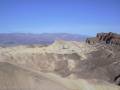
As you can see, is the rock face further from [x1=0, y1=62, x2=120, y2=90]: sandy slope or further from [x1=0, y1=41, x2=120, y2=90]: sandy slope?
[x1=0, y1=62, x2=120, y2=90]: sandy slope

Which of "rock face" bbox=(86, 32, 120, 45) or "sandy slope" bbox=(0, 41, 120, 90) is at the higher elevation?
"rock face" bbox=(86, 32, 120, 45)

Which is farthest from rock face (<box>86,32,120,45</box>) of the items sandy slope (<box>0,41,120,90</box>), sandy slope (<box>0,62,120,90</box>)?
sandy slope (<box>0,62,120,90</box>)

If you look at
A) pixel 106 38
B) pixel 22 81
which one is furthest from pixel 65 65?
pixel 106 38

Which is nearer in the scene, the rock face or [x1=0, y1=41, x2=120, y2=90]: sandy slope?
[x1=0, y1=41, x2=120, y2=90]: sandy slope

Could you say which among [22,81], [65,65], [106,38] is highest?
[106,38]

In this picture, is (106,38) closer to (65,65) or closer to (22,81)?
(65,65)

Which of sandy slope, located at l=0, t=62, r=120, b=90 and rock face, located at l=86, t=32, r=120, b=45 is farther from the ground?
rock face, located at l=86, t=32, r=120, b=45

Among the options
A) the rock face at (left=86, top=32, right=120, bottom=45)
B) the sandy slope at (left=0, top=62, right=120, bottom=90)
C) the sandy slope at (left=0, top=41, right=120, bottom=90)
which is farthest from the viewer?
the rock face at (left=86, top=32, right=120, bottom=45)

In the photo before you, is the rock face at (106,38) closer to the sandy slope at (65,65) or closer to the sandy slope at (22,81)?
the sandy slope at (65,65)

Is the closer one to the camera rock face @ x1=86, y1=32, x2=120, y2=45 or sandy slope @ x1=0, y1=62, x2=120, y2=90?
sandy slope @ x1=0, y1=62, x2=120, y2=90

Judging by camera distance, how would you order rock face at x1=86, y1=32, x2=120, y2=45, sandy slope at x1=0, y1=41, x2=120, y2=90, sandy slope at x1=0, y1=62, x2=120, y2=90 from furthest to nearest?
rock face at x1=86, y1=32, x2=120, y2=45, sandy slope at x1=0, y1=41, x2=120, y2=90, sandy slope at x1=0, y1=62, x2=120, y2=90

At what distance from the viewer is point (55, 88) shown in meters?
25.7

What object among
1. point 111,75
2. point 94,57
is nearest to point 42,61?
point 94,57

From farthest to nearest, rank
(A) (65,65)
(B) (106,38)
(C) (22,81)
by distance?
(B) (106,38)
(A) (65,65)
(C) (22,81)
